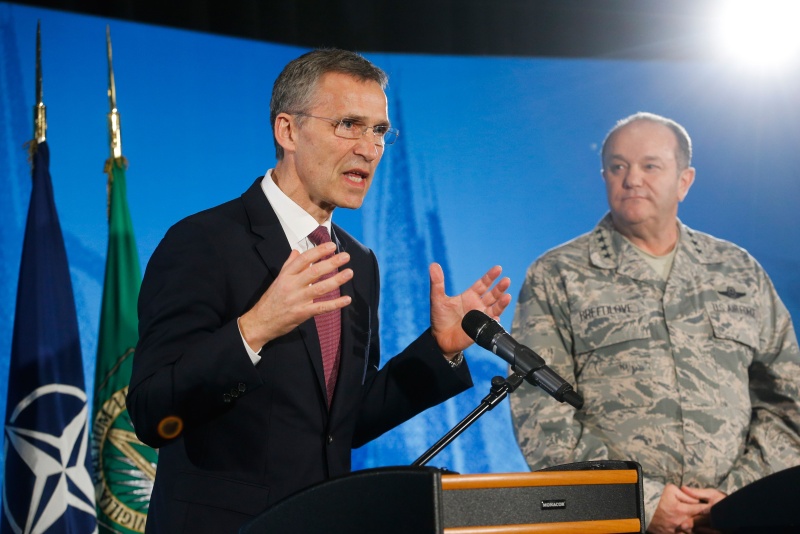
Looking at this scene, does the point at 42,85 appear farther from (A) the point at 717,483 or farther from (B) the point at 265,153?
(A) the point at 717,483

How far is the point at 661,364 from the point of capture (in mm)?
3021

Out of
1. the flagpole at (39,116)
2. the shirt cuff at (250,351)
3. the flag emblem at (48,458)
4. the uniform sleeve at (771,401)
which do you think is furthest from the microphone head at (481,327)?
the flagpole at (39,116)

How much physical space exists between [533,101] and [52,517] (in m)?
2.63

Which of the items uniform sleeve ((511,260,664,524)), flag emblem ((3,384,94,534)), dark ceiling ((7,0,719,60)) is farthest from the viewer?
dark ceiling ((7,0,719,60))

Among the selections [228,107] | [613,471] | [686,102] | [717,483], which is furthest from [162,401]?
[686,102]

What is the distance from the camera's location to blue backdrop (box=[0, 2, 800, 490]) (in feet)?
11.3

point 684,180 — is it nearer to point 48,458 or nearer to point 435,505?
point 435,505

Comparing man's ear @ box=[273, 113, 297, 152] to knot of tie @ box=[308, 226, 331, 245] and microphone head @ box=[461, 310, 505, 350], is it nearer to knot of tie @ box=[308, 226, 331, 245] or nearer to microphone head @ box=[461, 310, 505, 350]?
knot of tie @ box=[308, 226, 331, 245]

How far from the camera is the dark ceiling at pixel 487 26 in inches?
152

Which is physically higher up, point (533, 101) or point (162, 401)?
point (533, 101)

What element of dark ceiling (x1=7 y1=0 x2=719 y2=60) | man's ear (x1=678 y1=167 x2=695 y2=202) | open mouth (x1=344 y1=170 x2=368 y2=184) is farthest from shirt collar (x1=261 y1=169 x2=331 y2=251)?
dark ceiling (x1=7 y1=0 x2=719 y2=60)

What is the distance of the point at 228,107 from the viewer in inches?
147

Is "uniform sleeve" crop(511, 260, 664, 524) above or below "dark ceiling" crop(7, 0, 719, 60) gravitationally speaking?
below

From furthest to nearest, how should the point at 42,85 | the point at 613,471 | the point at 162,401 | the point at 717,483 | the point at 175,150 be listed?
the point at 175,150, the point at 42,85, the point at 717,483, the point at 162,401, the point at 613,471
